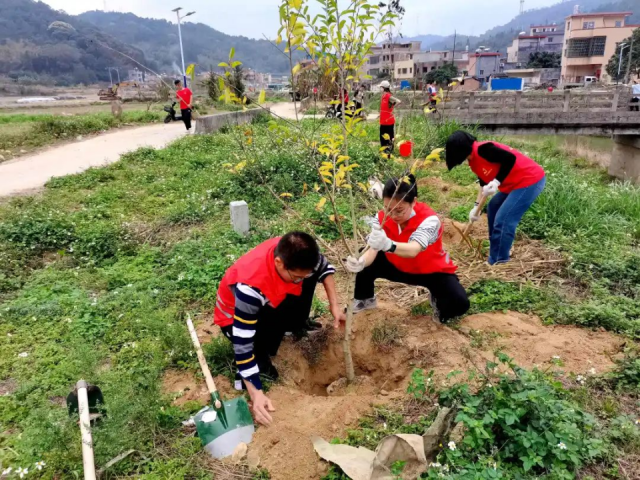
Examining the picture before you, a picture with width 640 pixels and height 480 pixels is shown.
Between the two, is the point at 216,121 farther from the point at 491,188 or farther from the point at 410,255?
A: the point at 410,255

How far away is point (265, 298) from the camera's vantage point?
2408mm

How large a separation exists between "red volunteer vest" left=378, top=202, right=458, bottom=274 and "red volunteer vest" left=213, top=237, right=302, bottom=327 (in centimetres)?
84

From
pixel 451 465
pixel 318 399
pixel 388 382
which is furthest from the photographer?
pixel 388 382

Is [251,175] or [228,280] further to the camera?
[251,175]

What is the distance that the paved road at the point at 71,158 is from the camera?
725 centimetres

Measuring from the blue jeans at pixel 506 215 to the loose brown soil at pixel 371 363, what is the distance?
37.7 inches

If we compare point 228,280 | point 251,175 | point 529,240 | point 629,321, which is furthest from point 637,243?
point 251,175

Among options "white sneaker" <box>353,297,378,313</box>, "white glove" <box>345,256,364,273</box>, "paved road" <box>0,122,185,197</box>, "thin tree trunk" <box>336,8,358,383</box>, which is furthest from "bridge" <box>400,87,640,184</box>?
"white glove" <box>345,256,364,273</box>

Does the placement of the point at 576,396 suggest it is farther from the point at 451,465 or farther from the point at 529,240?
the point at 529,240

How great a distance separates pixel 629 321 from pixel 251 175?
5168 millimetres

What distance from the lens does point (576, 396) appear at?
7.59ft

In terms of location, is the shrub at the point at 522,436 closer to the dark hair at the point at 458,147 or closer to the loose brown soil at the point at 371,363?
the loose brown soil at the point at 371,363

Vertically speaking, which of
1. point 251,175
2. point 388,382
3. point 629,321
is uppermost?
point 251,175

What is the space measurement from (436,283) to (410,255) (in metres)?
0.51
